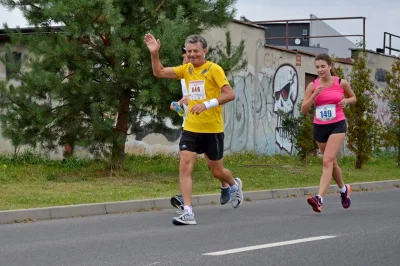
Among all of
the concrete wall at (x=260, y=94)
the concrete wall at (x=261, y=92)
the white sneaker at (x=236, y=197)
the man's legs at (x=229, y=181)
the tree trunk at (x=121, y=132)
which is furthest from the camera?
the concrete wall at (x=261, y=92)

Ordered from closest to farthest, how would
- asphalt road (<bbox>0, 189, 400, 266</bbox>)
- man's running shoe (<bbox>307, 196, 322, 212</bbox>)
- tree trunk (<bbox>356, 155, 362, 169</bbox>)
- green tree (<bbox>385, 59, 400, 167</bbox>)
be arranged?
asphalt road (<bbox>0, 189, 400, 266</bbox>)
man's running shoe (<bbox>307, 196, 322, 212</bbox>)
tree trunk (<bbox>356, 155, 362, 169</bbox>)
green tree (<bbox>385, 59, 400, 167</bbox>)

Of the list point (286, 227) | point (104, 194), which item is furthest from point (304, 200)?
point (286, 227)

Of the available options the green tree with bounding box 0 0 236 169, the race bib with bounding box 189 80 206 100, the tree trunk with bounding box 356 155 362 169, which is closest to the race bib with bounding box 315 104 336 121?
the race bib with bounding box 189 80 206 100

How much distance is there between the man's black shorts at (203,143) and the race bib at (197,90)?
16.4 inches

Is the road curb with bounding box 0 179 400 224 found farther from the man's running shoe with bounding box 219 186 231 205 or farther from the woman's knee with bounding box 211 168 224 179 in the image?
the woman's knee with bounding box 211 168 224 179

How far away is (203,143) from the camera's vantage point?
35.0 feet

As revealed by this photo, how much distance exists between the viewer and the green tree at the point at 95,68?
607 inches

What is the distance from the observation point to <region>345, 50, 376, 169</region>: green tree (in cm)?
2256

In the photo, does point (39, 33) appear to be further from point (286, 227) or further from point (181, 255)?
point (181, 255)

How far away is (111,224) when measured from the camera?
35.1 ft

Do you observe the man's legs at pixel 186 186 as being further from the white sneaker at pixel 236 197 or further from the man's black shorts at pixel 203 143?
the white sneaker at pixel 236 197

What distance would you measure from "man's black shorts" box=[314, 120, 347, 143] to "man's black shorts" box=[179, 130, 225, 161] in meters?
1.75

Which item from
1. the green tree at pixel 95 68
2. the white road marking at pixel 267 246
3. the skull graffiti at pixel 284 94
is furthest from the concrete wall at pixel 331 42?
the white road marking at pixel 267 246

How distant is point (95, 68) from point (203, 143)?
593 cm
